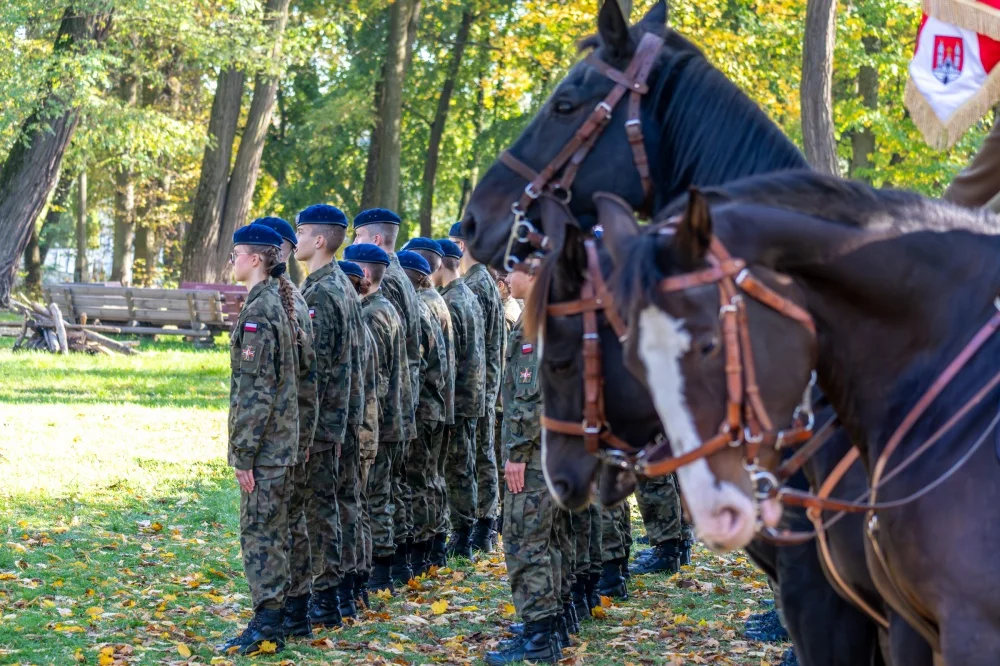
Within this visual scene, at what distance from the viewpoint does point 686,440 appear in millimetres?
2998

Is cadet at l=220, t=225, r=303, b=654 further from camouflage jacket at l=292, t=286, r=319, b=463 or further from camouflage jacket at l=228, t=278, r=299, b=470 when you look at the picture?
camouflage jacket at l=292, t=286, r=319, b=463

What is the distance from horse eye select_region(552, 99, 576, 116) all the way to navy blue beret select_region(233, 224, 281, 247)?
365 cm

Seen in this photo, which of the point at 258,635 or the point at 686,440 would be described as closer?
the point at 686,440

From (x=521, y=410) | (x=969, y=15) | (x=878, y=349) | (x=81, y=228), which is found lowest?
(x=521, y=410)

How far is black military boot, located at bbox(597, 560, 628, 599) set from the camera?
9.73 metres

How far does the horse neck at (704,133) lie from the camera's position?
4301 mm

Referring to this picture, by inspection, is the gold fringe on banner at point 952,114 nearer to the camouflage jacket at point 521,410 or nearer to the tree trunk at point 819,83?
the camouflage jacket at point 521,410

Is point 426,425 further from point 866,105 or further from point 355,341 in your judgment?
point 866,105

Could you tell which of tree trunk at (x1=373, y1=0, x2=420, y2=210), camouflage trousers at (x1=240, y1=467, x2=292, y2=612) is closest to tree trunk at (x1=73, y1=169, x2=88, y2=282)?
tree trunk at (x1=373, y1=0, x2=420, y2=210)

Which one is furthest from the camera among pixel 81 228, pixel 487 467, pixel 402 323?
pixel 81 228

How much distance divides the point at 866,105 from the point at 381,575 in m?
20.2

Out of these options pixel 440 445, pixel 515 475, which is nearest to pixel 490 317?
A: pixel 440 445

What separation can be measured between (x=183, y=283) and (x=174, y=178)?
13.5 metres

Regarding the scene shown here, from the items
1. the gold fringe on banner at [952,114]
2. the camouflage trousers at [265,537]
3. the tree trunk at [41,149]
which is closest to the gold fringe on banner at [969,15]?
the gold fringe on banner at [952,114]
